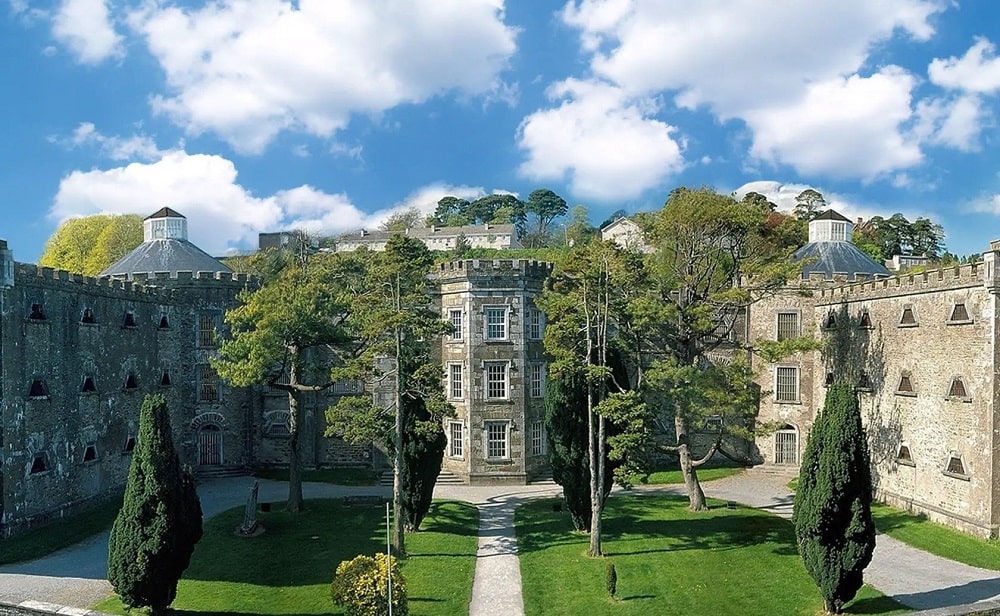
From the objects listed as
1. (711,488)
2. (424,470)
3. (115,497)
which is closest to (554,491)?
(711,488)

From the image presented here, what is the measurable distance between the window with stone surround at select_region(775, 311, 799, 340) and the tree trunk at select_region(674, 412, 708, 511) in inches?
410

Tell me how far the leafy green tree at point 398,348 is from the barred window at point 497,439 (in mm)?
9070

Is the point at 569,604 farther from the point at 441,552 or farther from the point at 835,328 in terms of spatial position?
the point at 835,328

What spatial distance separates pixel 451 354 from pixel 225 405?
38.4 ft

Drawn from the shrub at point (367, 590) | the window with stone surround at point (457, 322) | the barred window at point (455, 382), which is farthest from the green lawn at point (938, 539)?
the window with stone surround at point (457, 322)

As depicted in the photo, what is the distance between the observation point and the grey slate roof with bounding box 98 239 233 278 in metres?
35.9

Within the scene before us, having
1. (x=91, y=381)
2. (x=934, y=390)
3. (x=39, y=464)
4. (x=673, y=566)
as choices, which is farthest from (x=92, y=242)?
(x=934, y=390)

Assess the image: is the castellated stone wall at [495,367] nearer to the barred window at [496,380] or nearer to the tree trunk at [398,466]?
the barred window at [496,380]

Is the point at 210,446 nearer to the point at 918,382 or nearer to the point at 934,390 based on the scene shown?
the point at 918,382

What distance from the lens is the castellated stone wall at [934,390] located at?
73.3 ft

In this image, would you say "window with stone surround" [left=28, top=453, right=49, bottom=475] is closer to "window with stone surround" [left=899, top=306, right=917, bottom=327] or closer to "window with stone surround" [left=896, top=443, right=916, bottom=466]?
"window with stone surround" [left=896, top=443, right=916, bottom=466]

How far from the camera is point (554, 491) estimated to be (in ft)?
101

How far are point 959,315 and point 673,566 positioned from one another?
1279 centimetres

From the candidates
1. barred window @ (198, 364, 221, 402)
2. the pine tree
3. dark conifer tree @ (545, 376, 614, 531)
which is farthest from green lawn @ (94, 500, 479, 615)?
barred window @ (198, 364, 221, 402)
